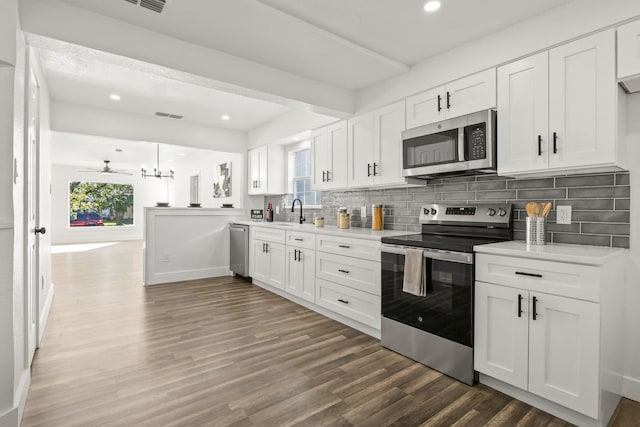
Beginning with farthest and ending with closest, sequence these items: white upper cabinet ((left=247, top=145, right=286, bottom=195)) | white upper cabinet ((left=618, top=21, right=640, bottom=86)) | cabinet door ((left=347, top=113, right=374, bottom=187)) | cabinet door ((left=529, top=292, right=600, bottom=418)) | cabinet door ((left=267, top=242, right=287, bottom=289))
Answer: white upper cabinet ((left=247, top=145, right=286, bottom=195)) < cabinet door ((left=267, top=242, right=287, bottom=289)) < cabinet door ((left=347, top=113, right=374, bottom=187)) < white upper cabinet ((left=618, top=21, right=640, bottom=86)) < cabinet door ((left=529, top=292, right=600, bottom=418))

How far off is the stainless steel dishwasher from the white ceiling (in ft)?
9.14

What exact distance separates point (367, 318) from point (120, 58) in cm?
281

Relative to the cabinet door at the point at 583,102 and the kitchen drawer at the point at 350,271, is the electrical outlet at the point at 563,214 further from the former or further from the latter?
the kitchen drawer at the point at 350,271

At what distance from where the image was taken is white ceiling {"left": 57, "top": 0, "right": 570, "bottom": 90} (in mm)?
2115

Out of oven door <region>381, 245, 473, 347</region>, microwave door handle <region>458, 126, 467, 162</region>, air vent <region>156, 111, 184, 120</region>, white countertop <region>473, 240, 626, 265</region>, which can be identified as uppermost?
air vent <region>156, 111, 184, 120</region>

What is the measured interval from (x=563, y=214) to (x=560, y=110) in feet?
2.33

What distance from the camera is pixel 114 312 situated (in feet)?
11.5

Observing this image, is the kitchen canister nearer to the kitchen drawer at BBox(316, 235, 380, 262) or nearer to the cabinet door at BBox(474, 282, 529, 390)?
the kitchen drawer at BBox(316, 235, 380, 262)

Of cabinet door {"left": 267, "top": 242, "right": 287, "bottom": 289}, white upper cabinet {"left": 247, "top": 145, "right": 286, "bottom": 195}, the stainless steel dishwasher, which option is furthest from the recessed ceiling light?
the stainless steel dishwasher

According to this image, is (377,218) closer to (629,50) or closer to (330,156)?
(330,156)

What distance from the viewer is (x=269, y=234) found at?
4.41 metres

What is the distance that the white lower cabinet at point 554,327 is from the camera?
1.67 meters

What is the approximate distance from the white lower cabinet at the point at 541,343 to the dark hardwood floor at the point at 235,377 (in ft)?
0.58

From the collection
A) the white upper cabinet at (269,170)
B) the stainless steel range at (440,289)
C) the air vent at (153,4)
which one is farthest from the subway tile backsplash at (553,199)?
the air vent at (153,4)
